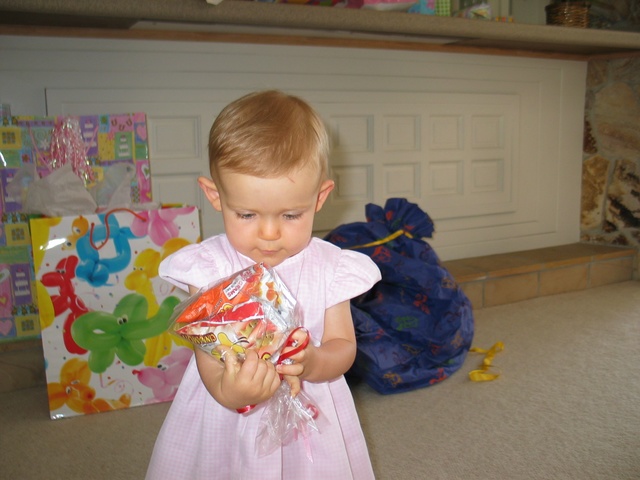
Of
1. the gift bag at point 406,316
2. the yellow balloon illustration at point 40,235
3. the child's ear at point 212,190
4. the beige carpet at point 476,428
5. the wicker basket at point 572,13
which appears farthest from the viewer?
the wicker basket at point 572,13

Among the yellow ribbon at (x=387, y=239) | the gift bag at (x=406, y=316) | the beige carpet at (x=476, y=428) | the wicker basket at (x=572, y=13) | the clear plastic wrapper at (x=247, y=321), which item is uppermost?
the wicker basket at (x=572, y=13)

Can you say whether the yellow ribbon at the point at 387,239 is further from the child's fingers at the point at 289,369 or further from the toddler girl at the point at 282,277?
the child's fingers at the point at 289,369

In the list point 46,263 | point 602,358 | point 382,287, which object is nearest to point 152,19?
point 46,263

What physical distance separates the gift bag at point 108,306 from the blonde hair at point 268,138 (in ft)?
2.77

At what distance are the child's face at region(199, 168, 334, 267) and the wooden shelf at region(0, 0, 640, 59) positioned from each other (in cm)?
95

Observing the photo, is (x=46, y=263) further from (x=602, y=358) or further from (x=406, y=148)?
(x=602, y=358)

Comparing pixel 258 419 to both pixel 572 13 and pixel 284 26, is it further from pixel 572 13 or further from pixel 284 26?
pixel 572 13

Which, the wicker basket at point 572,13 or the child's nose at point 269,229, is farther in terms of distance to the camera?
the wicker basket at point 572,13

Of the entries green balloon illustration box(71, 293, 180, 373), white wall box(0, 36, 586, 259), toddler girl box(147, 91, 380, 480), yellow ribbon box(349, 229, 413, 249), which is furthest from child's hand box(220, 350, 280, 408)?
white wall box(0, 36, 586, 259)

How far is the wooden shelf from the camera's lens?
1.54m

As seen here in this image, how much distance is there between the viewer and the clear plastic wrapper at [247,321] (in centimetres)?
70

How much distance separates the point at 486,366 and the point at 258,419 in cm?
116

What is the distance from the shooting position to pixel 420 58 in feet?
7.86

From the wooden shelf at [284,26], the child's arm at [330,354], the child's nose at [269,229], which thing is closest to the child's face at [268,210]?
the child's nose at [269,229]
